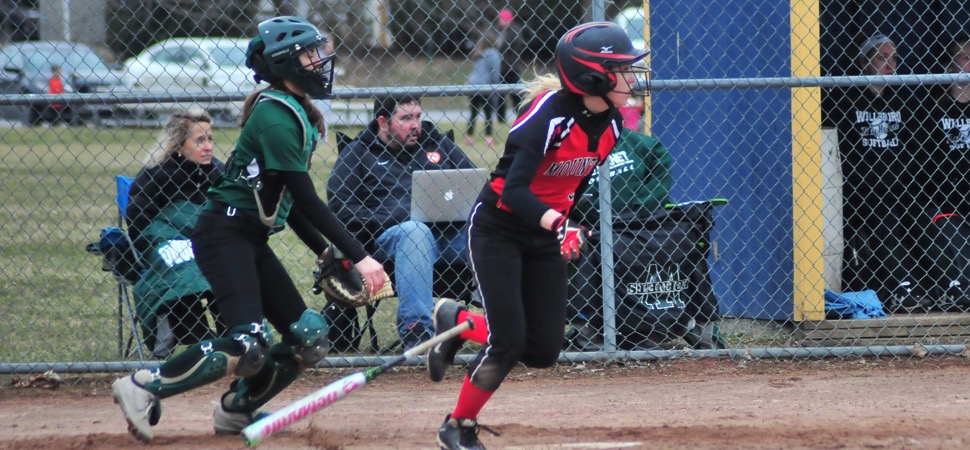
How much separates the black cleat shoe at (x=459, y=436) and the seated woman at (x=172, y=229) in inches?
81.1

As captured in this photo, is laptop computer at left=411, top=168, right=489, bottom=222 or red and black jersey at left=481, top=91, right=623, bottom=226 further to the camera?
laptop computer at left=411, top=168, right=489, bottom=222

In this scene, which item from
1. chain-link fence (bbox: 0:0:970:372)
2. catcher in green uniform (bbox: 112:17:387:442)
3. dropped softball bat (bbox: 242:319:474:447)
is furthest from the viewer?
chain-link fence (bbox: 0:0:970:372)

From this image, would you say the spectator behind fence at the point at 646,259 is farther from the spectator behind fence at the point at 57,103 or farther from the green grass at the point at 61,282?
the spectator behind fence at the point at 57,103

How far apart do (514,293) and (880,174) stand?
3.90 metres

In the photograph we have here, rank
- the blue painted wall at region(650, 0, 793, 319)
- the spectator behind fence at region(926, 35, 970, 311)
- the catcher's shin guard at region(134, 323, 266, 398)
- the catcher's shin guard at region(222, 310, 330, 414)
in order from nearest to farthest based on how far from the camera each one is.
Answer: the catcher's shin guard at region(134, 323, 266, 398), the catcher's shin guard at region(222, 310, 330, 414), the blue painted wall at region(650, 0, 793, 319), the spectator behind fence at region(926, 35, 970, 311)

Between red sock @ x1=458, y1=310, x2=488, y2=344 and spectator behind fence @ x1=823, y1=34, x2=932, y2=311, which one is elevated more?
spectator behind fence @ x1=823, y1=34, x2=932, y2=311

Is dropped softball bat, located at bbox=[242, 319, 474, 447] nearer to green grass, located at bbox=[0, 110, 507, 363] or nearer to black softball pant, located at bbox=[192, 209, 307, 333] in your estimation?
black softball pant, located at bbox=[192, 209, 307, 333]

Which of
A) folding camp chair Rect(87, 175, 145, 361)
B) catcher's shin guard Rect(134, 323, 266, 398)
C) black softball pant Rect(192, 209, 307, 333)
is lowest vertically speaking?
folding camp chair Rect(87, 175, 145, 361)

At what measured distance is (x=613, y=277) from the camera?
600 cm

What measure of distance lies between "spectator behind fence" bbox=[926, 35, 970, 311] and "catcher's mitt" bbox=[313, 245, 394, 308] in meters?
3.96

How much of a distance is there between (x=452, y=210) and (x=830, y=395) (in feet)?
7.50

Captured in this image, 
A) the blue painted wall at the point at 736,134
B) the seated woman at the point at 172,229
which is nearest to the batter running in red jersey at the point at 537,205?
the seated woman at the point at 172,229

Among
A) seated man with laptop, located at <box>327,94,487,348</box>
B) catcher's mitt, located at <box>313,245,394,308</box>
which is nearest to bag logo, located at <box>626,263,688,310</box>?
seated man with laptop, located at <box>327,94,487,348</box>

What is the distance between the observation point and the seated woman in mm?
5812
